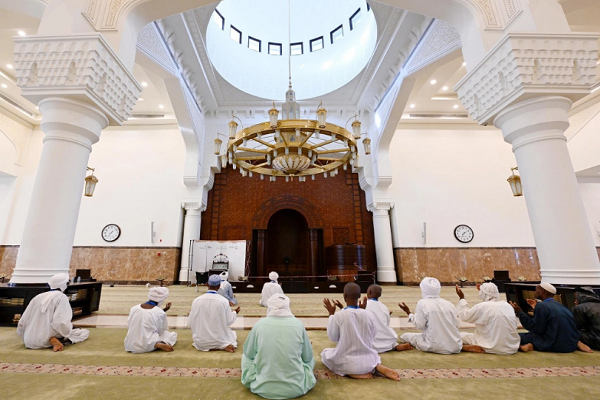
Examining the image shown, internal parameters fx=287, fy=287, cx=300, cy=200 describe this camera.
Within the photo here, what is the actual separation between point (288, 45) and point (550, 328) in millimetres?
9117

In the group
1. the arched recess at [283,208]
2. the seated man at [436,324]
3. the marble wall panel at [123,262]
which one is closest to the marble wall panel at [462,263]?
the arched recess at [283,208]

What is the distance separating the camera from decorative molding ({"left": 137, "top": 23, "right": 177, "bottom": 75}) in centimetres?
497

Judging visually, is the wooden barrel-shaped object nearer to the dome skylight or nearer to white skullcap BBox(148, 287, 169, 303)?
the dome skylight

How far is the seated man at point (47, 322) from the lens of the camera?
2256 millimetres

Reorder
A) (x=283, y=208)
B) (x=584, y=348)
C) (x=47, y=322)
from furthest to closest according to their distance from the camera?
(x=283, y=208) < (x=47, y=322) < (x=584, y=348)

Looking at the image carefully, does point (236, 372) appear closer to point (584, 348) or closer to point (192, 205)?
point (584, 348)

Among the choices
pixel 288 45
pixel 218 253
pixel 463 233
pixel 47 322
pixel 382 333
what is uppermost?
pixel 288 45

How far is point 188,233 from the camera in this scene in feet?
27.5

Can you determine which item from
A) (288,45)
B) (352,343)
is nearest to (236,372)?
(352,343)

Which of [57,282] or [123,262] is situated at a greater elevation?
[123,262]

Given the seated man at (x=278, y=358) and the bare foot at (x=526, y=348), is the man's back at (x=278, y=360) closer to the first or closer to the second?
the seated man at (x=278, y=358)

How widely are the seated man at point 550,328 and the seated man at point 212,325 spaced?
7.58 ft

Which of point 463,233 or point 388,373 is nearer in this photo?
point 388,373

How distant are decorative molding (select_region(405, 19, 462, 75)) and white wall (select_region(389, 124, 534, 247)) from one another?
3.41 metres
